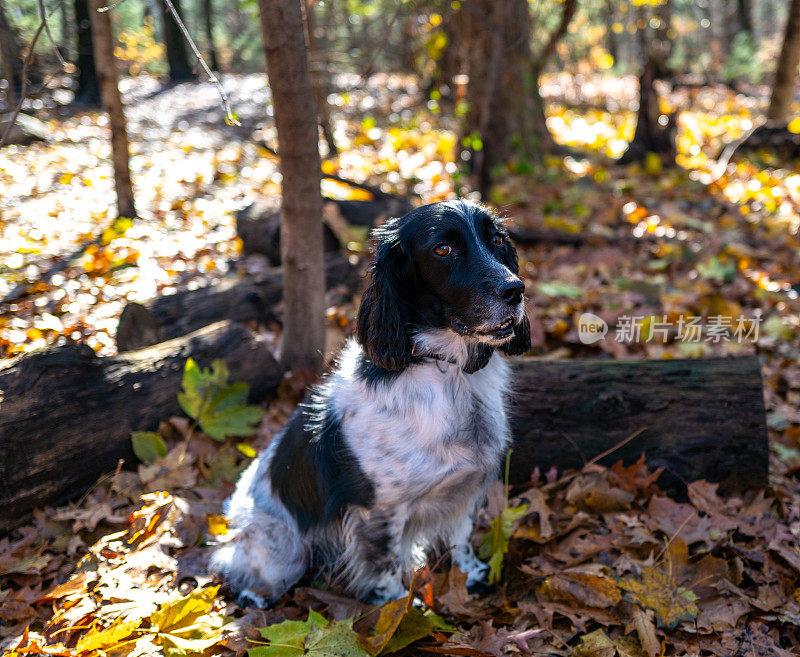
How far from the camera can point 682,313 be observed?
5.26 meters

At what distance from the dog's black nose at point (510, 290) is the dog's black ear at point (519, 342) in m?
0.41

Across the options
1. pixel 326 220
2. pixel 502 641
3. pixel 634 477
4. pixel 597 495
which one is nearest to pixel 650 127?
pixel 326 220

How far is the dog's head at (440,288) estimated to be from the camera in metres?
2.71

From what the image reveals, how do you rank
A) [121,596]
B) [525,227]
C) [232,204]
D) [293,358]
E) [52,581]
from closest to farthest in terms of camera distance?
[121,596] < [52,581] < [293,358] < [525,227] < [232,204]

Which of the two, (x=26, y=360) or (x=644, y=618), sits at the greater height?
(x=26, y=360)

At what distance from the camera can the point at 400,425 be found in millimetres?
2898

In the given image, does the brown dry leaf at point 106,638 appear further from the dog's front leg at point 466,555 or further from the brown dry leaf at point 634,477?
the brown dry leaf at point 634,477

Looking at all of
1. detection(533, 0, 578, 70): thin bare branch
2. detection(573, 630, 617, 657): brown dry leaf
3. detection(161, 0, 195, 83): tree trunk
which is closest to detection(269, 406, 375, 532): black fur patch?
detection(573, 630, 617, 657): brown dry leaf

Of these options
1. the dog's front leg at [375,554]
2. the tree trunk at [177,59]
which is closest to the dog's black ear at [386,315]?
the dog's front leg at [375,554]

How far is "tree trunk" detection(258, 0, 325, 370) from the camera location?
4.07 metres

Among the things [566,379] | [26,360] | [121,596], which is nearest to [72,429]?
[26,360]

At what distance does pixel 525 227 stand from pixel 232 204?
3787 mm

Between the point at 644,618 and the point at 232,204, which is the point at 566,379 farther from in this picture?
the point at 232,204

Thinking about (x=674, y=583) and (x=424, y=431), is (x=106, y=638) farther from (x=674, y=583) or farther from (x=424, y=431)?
(x=674, y=583)
